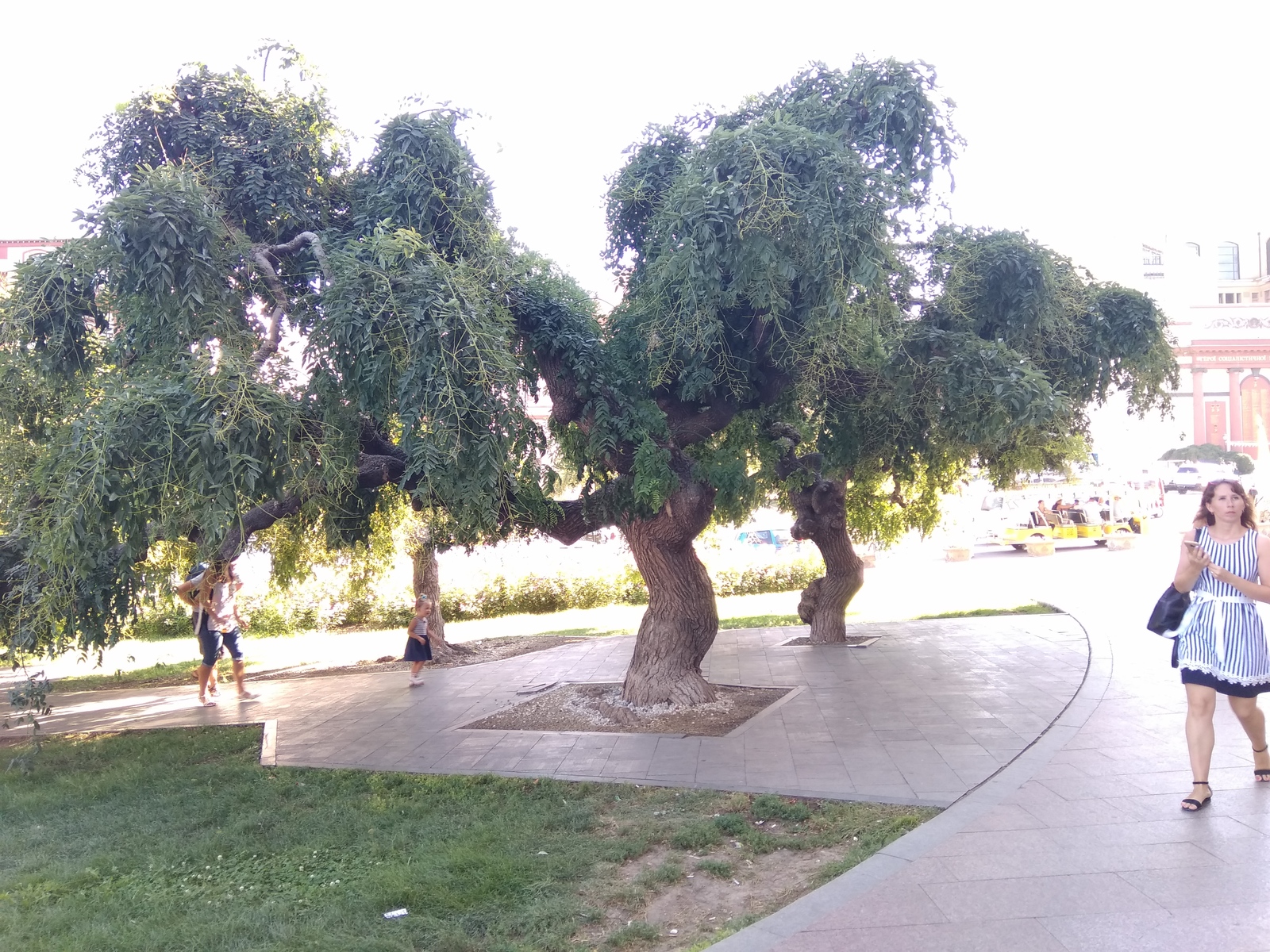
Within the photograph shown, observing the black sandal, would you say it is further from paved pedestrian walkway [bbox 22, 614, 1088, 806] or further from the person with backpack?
the person with backpack

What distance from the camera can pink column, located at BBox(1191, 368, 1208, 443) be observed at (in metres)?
48.9

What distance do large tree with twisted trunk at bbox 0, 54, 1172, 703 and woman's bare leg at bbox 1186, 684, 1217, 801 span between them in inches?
81.2

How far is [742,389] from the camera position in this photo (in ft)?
25.2

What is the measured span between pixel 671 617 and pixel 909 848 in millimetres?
4077

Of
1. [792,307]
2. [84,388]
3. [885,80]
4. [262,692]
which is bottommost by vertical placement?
[262,692]

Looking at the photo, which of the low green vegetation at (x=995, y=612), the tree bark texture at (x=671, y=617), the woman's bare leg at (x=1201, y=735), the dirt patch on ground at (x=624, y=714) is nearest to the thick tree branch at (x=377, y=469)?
the tree bark texture at (x=671, y=617)

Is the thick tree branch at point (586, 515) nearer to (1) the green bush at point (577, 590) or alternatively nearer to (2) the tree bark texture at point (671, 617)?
(2) the tree bark texture at point (671, 617)

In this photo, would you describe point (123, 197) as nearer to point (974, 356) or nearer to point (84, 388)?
point (84, 388)

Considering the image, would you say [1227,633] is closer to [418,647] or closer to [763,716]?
[763,716]

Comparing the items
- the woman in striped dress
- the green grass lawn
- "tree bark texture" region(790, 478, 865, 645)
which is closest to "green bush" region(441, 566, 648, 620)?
"tree bark texture" region(790, 478, 865, 645)

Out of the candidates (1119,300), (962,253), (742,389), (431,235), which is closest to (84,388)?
(431,235)

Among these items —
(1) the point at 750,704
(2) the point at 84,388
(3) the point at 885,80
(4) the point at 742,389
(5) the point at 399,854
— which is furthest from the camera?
(1) the point at 750,704

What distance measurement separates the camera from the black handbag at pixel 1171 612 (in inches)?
196

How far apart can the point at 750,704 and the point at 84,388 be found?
5639mm
